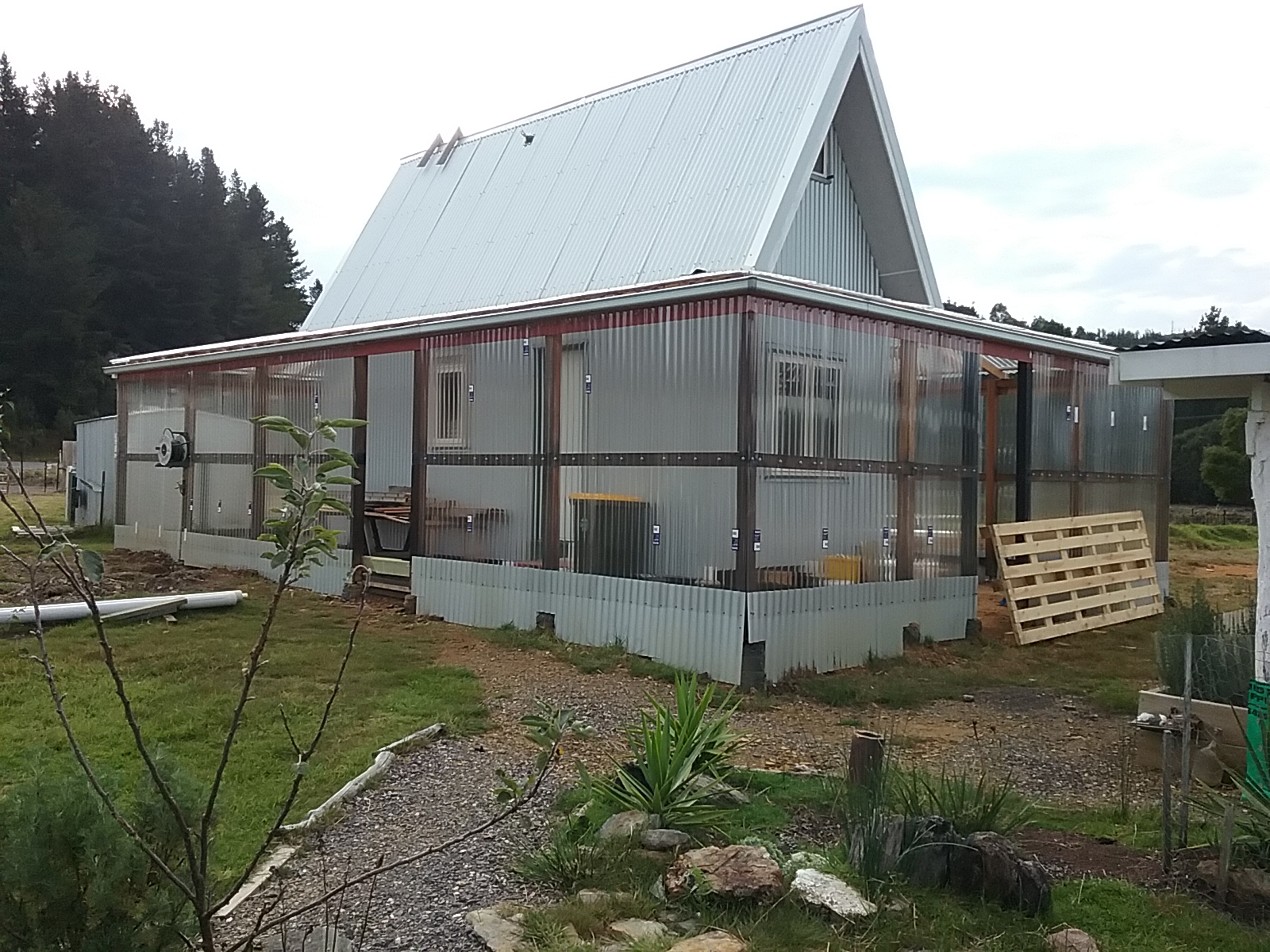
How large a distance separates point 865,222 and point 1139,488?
5.42 m

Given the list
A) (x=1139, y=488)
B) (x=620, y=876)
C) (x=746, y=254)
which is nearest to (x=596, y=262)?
(x=746, y=254)

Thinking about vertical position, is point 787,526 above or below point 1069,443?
below

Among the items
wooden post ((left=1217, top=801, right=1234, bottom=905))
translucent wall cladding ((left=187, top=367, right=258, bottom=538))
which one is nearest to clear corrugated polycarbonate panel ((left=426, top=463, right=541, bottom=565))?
translucent wall cladding ((left=187, top=367, right=258, bottom=538))

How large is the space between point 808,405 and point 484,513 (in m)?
3.82

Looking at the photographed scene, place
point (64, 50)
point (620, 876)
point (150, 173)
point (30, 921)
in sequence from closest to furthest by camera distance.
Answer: point (30, 921)
point (620, 876)
point (150, 173)
point (64, 50)

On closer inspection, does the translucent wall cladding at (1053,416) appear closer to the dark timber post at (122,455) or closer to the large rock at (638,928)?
the large rock at (638,928)

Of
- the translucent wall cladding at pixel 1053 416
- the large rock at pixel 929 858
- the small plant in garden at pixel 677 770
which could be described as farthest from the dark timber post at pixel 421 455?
the large rock at pixel 929 858

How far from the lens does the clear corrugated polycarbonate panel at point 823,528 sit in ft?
29.4

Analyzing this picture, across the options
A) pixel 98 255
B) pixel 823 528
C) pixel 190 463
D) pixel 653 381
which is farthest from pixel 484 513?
pixel 98 255

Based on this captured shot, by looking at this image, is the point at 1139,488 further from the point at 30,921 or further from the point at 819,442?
the point at 30,921

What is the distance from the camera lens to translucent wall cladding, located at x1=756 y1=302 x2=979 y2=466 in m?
9.03

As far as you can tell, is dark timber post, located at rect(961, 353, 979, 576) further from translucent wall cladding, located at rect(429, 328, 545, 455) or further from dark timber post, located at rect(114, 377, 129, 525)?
dark timber post, located at rect(114, 377, 129, 525)

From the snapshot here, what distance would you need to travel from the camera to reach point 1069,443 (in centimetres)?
1355

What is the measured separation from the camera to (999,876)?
13.3ft
